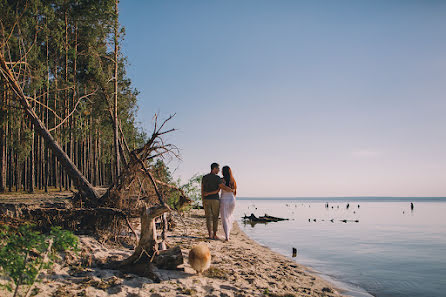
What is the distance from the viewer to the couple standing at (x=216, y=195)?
10922 mm

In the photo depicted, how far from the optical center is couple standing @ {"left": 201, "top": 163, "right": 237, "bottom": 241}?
35.8ft

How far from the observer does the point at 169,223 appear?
39.1ft

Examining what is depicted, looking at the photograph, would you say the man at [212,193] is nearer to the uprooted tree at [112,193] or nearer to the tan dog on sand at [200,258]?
the uprooted tree at [112,193]

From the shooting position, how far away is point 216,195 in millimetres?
11023

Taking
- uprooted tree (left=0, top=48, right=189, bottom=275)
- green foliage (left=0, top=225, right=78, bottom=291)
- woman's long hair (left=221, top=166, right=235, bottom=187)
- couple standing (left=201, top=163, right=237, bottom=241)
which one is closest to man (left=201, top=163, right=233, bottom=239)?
couple standing (left=201, top=163, right=237, bottom=241)

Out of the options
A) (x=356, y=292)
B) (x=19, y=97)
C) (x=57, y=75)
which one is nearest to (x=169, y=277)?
(x=356, y=292)

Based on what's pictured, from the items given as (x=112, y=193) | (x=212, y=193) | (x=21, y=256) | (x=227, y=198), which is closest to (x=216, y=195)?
(x=212, y=193)

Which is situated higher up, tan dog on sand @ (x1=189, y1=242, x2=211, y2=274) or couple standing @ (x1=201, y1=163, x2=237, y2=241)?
couple standing @ (x1=201, y1=163, x2=237, y2=241)

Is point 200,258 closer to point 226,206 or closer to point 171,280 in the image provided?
point 171,280

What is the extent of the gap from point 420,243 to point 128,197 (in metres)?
21.4

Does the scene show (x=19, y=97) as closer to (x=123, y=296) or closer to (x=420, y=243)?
(x=123, y=296)

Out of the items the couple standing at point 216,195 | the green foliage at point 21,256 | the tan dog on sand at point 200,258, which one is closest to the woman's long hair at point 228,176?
the couple standing at point 216,195

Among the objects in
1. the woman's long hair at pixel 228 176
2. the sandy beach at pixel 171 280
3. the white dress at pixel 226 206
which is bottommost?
the sandy beach at pixel 171 280

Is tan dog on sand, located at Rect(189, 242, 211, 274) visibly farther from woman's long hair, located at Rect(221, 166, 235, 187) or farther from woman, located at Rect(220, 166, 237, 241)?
woman's long hair, located at Rect(221, 166, 235, 187)
